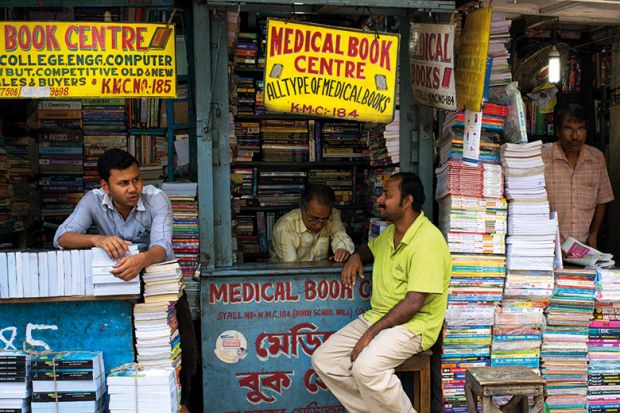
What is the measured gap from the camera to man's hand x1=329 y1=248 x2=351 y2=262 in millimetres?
3655

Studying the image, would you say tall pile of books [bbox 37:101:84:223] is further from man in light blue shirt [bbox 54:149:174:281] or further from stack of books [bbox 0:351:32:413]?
stack of books [bbox 0:351:32:413]

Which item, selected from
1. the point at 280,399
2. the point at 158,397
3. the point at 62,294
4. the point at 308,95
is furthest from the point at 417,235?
the point at 62,294

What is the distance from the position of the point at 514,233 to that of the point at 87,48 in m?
2.73

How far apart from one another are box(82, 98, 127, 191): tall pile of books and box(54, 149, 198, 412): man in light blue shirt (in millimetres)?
1688

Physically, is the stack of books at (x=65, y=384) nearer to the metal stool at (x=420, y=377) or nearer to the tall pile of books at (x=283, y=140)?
the metal stool at (x=420, y=377)

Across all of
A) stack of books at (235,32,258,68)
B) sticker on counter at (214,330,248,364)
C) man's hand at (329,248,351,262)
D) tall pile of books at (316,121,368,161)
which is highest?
stack of books at (235,32,258,68)

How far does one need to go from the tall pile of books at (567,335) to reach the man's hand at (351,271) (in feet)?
4.09

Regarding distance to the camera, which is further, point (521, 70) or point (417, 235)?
point (521, 70)

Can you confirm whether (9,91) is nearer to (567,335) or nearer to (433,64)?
(433,64)

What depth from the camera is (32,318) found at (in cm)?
295

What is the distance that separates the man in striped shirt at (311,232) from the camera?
3826 mm

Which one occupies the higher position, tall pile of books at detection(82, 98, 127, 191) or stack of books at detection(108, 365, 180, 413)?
tall pile of books at detection(82, 98, 127, 191)

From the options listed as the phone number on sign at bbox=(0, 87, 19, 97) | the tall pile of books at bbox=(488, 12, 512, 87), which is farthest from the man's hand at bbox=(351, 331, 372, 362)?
the phone number on sign at bbox=(0, 87, 19, 97)

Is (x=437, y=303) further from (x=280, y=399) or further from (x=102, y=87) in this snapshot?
(x=102, y=87)
